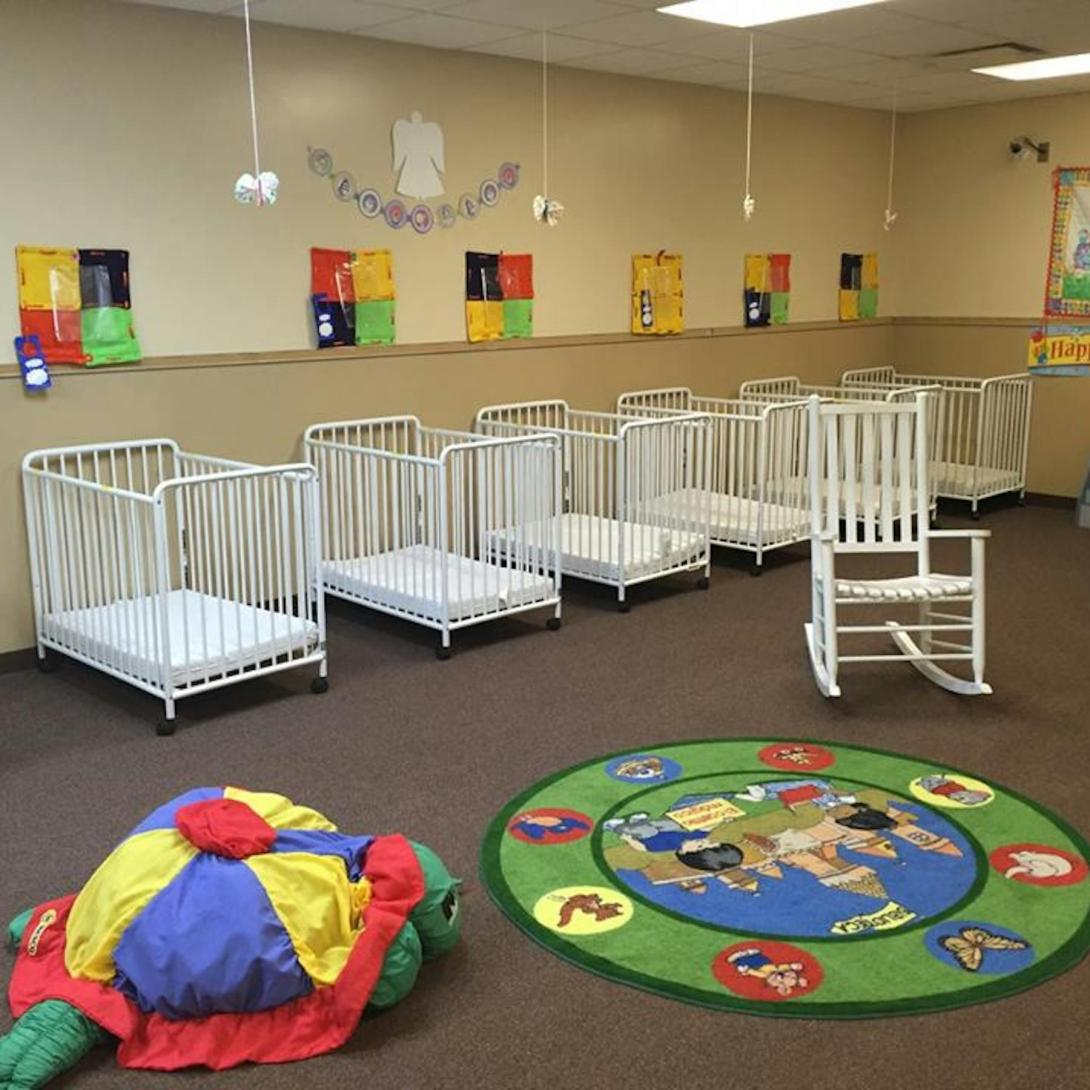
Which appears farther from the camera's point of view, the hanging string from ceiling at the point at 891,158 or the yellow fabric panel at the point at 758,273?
the hanging string from ceiling at the point at 891,158

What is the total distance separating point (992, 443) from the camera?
315 inches

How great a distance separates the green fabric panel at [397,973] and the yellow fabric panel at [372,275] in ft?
12.1

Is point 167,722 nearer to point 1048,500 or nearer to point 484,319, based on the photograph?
point 484,319

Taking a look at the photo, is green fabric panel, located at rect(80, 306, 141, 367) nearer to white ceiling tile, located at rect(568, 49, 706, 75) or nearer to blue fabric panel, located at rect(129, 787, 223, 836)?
blue fabric panel, located at rect(129, 787, 223, 836)

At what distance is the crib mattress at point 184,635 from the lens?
14.1 ft

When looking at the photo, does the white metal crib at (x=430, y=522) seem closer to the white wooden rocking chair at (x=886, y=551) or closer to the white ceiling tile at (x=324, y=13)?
the white wooden rocking chair at (x=886, y=551)

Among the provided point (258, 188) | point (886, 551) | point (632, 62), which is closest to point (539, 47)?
point (632, 62)

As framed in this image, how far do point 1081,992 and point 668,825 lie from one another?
1179 mm

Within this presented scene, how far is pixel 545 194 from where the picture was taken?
20.8ft

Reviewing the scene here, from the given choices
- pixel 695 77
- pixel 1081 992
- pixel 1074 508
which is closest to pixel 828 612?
pixel 1081 992

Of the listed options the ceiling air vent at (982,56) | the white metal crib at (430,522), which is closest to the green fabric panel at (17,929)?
the white metal crib at (430,522)

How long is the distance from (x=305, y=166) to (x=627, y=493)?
215cm

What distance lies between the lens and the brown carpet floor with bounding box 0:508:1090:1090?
2.49m

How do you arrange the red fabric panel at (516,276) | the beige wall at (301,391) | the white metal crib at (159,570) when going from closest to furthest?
the white metal crib at (159,570) → the beige wall at (301,391) → the red fabric panel at (516,276)
